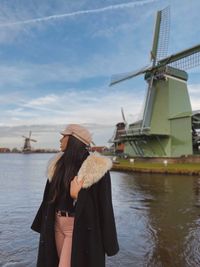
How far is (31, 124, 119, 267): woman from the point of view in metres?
2.39

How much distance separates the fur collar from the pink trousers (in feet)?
1.14

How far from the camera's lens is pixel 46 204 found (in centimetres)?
264

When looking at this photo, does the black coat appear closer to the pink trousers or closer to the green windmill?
the pink trousers

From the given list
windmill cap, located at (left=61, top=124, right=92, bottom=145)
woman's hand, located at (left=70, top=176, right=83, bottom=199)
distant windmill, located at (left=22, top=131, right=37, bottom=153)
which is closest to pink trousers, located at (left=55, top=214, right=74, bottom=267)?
woman's hand, located at (left=70, top=176, right=83, bottom=199)

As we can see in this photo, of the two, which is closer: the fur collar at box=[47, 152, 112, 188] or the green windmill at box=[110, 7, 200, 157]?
the fur collar at box=[47, 152, 112, 188]

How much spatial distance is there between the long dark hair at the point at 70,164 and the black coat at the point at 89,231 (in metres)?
0.15

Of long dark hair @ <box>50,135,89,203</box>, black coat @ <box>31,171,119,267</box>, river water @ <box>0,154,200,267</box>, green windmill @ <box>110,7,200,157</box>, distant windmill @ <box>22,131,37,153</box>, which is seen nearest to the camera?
black coat @ <box>31,171,119,267</box>

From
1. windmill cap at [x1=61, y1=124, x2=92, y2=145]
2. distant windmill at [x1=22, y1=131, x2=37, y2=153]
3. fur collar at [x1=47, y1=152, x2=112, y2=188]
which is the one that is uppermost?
distant windmill at [x1=22, y1=131, x2=37, y2=153]

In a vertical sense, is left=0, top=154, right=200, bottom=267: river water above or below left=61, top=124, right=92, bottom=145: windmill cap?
below

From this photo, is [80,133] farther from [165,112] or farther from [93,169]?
[165,112]

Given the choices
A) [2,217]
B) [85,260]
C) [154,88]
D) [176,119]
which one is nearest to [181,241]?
[85,260]

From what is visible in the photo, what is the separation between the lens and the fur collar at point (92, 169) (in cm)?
243

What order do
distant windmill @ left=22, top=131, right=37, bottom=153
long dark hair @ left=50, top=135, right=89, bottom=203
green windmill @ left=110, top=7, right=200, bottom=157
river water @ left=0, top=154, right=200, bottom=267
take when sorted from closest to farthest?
1. long dark hair @ left=50, top=135, right=89, bottom=203
2. river water @ left=0, top=154, right=200, bottom=267
3. green windmill @ left=110, top=7, right=200, bottom=157
4. distant windmill @ left=22, top=131, right=37, bottom=153

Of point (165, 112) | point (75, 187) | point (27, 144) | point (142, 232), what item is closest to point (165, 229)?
point (142, 232)
